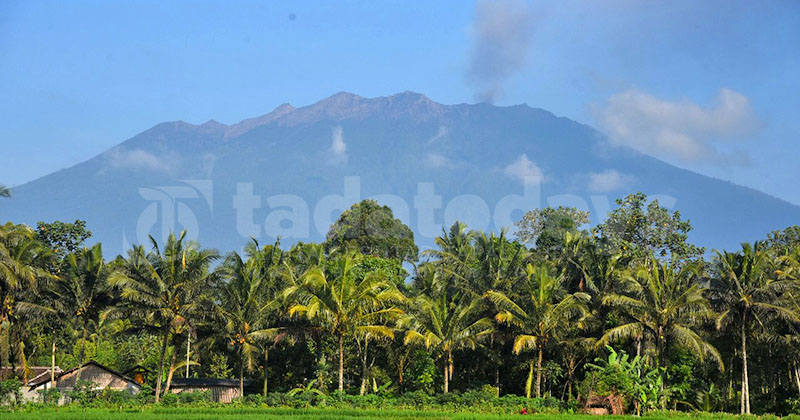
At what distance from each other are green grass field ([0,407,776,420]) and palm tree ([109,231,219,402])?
5.23 metres

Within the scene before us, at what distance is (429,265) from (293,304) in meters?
7.97

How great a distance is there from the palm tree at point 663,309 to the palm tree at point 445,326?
18.7 feet

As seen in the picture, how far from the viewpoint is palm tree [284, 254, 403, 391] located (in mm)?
35188

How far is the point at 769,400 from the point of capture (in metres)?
37.1

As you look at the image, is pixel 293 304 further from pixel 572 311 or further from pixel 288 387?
pixel 572 311

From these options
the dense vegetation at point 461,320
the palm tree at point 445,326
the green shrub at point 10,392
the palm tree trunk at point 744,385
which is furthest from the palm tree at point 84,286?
the palm tree trunk at point 744,385

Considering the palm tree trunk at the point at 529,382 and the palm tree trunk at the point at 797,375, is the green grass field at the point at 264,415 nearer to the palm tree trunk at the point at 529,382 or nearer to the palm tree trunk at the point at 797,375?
the palm tree trunk at the point at 797,375

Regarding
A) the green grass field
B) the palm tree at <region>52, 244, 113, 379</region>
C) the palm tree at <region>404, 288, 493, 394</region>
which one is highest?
the palm tree at <region>52, 244, 113, 379</region>

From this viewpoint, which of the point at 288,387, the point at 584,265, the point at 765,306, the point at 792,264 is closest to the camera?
the point at 765,306

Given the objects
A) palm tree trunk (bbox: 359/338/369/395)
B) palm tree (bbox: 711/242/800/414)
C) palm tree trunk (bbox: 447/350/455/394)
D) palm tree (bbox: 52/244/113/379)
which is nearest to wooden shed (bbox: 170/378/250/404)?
palm tree (bbox: 52/244/113/379)

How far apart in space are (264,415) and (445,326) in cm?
1036

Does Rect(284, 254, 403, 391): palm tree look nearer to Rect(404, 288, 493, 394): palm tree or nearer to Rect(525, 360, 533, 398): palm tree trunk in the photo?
Rect(404, 288, 493, 394): palm tree

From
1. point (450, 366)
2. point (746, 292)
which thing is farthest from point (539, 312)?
point (746, 292)

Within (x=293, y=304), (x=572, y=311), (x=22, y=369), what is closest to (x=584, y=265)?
(x=572, y=311)
